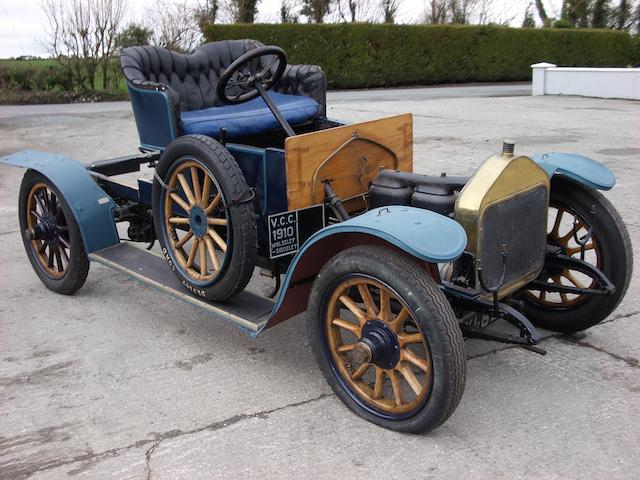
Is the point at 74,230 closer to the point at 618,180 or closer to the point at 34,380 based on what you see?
the point at 34,380

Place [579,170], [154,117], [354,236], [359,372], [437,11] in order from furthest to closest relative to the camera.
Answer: [437,11], [154,117], [579,170], [354,236], [359,372]

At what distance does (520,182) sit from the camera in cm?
287

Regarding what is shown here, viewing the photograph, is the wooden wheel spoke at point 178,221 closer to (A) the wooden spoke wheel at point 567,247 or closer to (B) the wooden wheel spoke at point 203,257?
(B) the wooden wheel spoke at point 203,257

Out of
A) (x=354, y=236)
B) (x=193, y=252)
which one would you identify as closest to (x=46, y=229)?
(x=193, y=252)

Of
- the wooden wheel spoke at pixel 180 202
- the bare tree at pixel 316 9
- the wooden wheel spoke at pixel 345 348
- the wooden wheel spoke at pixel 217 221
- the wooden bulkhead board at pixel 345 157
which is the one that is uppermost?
the bare tree at pixel 316 9

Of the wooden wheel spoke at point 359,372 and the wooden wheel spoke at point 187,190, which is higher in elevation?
the wooden wheel spoke at point 187,190

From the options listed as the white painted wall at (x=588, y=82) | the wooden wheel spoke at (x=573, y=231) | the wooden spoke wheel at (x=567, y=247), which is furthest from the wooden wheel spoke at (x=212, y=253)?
the white painted wall at (x=588, y=82)

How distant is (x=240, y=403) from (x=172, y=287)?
882 millimetres

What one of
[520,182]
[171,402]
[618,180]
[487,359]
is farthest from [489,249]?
[618,180]

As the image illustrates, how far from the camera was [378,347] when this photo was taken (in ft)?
8.60

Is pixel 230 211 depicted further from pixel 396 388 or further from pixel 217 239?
pixel 396 388

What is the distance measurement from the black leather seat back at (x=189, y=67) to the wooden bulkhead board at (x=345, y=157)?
1.47 metres

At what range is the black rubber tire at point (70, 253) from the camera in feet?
13.0

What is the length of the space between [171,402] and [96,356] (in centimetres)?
70
